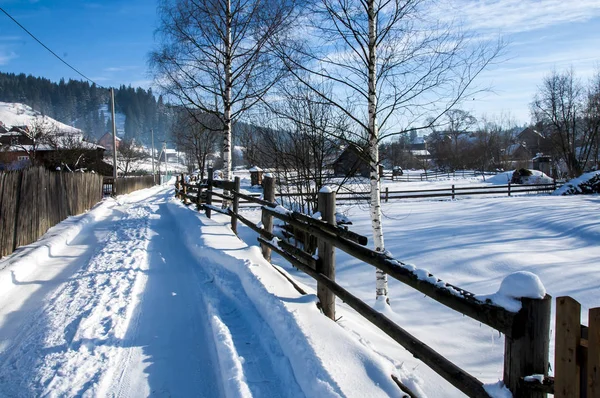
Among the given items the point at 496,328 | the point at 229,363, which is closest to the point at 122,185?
the point at 229,363

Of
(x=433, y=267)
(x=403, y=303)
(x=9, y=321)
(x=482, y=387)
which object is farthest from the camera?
(x=433, y=267)

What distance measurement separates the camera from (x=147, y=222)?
11.8 m

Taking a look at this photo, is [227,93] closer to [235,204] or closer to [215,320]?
[235,204]

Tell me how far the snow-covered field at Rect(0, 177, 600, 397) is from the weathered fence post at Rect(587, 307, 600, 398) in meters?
1.23

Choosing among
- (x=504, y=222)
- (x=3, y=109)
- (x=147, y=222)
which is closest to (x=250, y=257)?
(x=147, y=222)

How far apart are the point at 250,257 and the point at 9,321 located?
2897mm

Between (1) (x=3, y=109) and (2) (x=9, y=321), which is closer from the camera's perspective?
(2) (x=9, y=321)

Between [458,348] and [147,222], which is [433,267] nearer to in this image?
[458,348]

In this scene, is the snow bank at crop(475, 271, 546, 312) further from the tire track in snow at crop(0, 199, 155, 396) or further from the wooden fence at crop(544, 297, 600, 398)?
the tire track in snow at crop(0, 199, 155, 396)

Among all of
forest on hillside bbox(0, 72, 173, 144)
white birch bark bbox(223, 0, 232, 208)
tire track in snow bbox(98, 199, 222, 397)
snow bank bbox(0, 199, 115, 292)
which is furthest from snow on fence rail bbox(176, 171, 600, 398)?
forest on hillside bbox(0, 72, 173, 144)

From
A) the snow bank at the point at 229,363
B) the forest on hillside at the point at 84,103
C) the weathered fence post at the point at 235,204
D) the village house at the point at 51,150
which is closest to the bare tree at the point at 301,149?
the weathered fence post at the point at 235,204

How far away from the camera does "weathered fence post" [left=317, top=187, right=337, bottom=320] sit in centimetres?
419

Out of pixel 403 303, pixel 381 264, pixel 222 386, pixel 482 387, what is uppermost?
pixel 381 264

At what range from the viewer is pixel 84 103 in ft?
488
